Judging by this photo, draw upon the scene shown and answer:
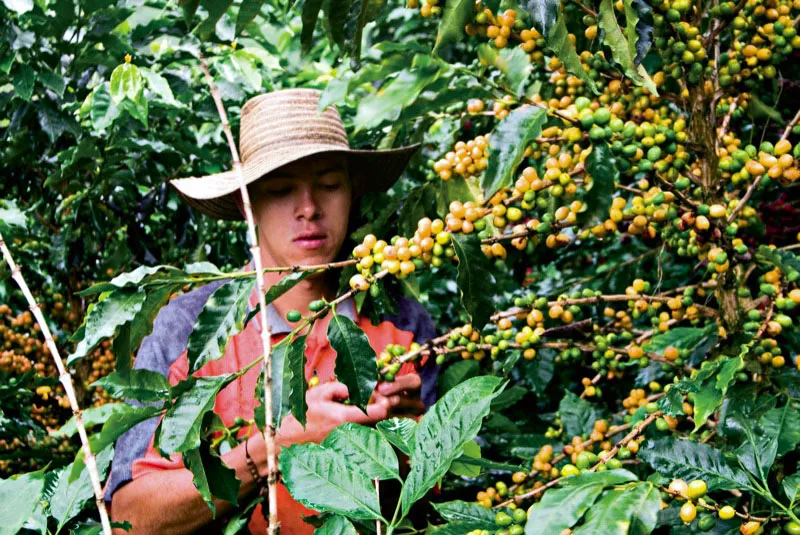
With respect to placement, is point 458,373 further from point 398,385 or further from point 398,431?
point 398,431

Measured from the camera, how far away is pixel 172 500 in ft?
5.06

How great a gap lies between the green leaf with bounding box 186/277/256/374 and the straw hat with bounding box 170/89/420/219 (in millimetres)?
665

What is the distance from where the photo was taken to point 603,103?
1.63 metres

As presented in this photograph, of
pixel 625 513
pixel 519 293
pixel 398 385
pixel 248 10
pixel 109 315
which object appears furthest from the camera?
pixel 519 293

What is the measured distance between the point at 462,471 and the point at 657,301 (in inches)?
27.9

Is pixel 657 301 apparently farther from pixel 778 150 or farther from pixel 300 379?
pixel 300 379

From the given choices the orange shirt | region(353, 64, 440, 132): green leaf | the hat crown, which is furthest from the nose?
region(353, 64, 440, 132): green leaf

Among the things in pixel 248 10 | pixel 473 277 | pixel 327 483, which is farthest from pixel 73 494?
pixel 248 10

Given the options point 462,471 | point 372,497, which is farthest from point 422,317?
point 372,497

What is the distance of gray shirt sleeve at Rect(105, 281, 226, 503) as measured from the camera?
1633 mm

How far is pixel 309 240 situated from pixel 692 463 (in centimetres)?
111

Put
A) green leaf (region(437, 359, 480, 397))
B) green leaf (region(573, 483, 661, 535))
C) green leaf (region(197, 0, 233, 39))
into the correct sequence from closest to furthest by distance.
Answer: green leaf (region(573, 483, 661, 535))
green leaf (region(197, 0, 233, 39))
green leaf (region(437, 359, 480, 397))

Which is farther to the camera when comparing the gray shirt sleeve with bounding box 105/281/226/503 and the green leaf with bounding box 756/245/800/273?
the gray shirt sleeve with bounding box 105/281/226/503

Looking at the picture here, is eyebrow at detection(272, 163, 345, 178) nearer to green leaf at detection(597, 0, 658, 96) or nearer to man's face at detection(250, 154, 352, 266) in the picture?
man's face at detection(250, 154, 352, 266)
